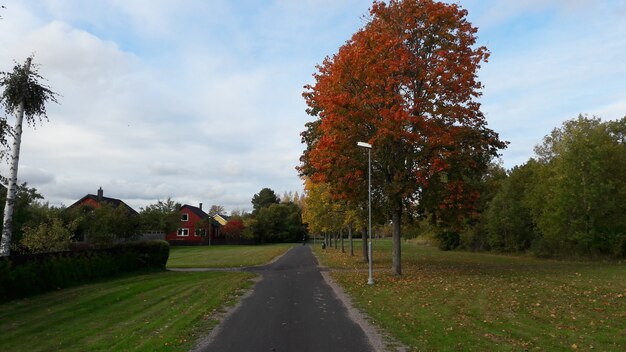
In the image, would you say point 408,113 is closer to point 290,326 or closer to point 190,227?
point 290,326

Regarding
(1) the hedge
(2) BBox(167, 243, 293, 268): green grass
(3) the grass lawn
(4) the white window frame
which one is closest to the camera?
(3) the grass lawn

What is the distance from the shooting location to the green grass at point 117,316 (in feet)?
30.1

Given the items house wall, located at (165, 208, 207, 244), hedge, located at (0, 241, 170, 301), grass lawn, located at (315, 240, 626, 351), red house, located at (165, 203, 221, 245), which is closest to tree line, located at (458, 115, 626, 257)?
grass lawn, located at (315, 240, 626, 351)

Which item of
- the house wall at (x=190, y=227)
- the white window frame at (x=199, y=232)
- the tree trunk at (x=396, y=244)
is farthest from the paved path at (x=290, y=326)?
the house wall at (x=190, y=227)

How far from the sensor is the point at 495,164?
58750 mm

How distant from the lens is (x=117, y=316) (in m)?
12.2

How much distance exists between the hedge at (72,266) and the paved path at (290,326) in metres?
7.85

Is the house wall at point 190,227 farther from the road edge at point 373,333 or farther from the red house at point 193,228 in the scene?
the road edge at point 373,333

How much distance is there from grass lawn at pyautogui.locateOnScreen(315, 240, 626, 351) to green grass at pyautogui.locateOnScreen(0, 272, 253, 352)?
14.8 ft

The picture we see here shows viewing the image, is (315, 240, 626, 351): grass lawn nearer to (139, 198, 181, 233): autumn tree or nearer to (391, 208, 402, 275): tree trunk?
(391, 208, 402, 275): tree trunk

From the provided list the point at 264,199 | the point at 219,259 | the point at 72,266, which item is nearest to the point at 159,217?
the point at 219,259

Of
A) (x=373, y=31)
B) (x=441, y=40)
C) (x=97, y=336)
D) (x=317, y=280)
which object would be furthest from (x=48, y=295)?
(x=441, y=40)

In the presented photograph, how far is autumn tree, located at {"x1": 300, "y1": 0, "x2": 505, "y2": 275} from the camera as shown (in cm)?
1953

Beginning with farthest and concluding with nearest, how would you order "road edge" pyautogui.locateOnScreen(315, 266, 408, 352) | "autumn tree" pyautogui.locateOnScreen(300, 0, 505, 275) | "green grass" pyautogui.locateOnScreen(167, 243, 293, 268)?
"green grass" pyautogui.locateOnScreen(167, 243, 293, 268) → "autumn tree" pyautogui.locateOnScreen(300, 0, 505, 275) → "road edge" pyautogui.locateOnScreen(315, 266, 408, 352)
